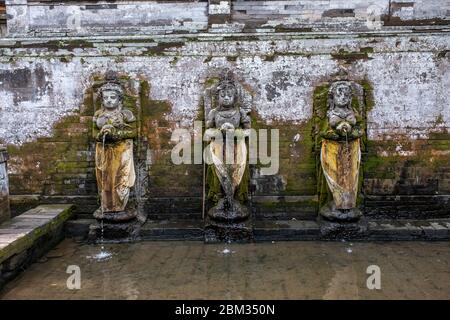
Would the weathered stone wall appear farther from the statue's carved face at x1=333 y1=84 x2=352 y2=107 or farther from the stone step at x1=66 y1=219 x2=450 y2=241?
the statue's carved face at x1=333 y1=84 x2=352 y2=107

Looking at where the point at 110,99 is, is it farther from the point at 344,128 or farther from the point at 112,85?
the point at 344,128

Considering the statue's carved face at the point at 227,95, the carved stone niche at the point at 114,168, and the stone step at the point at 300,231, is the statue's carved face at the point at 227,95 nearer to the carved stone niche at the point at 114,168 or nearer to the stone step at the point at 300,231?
the carved stone niche at the point at 114,168

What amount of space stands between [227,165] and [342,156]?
5.65 feet

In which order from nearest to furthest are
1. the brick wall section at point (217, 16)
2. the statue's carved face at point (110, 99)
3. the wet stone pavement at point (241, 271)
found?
1. the wet stone pavement at point (241, 271)
2. the statue's carved face at point (110, 99)
3. the brick wall section at point (217, 16)

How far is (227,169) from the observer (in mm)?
5961

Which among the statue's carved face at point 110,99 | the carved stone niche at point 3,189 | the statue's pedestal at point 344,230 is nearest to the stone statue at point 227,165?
the statue's pedestal at point 344,230

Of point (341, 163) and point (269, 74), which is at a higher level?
point (269, 74)

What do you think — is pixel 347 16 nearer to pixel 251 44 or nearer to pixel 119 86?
pixel 251 44

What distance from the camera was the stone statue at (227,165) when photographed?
19.5 ft

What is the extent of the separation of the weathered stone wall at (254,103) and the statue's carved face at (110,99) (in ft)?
2.04

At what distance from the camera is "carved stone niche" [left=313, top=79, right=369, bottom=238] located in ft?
19.7

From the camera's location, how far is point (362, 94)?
21.2 ft

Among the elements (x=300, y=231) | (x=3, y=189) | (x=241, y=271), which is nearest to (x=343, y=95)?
(x=300, y=231)

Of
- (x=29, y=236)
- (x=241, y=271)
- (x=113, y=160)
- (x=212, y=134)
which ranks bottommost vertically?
(x=241, y=271)
